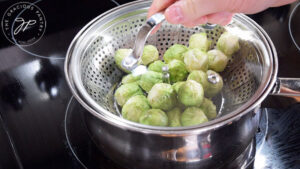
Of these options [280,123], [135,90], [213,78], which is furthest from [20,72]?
[280,123]

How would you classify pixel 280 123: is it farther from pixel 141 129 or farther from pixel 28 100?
pixel 28 100

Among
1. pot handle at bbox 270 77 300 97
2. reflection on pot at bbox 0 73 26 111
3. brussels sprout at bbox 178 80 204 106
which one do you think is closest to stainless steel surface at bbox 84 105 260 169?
pot handle at bbox 270 77 300 97

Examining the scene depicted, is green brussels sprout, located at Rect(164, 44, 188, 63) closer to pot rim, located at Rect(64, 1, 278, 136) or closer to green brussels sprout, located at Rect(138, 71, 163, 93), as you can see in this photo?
green brussels sprout, located at Rect(138, 71, 163, 93)

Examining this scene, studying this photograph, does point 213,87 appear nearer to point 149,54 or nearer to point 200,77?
point 200,77

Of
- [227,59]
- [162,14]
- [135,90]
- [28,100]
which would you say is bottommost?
[28,100]

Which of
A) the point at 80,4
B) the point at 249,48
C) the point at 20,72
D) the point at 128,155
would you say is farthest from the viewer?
the point at 80,4

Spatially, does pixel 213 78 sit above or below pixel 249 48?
below
